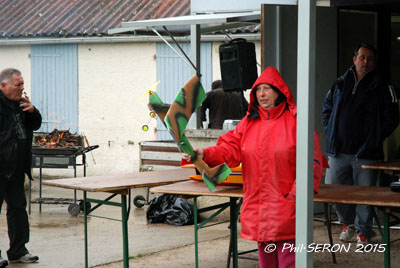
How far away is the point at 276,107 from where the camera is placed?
5516mm

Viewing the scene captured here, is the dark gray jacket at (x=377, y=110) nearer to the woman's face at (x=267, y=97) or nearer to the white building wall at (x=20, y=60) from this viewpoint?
the woman's face at (x=267, y=97)

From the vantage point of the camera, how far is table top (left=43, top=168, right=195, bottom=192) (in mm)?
6586

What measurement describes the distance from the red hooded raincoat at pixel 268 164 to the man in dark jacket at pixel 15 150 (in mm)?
2879

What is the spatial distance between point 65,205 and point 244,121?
7.23 m

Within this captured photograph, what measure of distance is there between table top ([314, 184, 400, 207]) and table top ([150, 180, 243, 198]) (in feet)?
2.14

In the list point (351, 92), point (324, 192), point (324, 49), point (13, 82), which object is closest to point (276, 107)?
point (324, 192)

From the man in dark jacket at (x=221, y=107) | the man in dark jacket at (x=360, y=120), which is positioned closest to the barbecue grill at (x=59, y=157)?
the man in dark jacket at (x=221, y=107)

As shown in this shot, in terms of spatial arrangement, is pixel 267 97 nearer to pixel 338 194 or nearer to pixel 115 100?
pixel 338 194

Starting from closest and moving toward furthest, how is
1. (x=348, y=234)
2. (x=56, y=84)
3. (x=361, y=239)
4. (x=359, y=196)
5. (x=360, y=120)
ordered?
(x=359, y=196) < (x=360, y=120) < (x=361, y=239) < (x=348, y=234) < (x=56, y=84)

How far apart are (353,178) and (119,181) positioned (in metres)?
2.49

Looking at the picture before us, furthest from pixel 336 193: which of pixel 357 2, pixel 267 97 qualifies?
pixel 357 2

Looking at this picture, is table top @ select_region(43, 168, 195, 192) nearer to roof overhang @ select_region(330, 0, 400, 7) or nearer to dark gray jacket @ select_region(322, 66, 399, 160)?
A: dark gray jacket @ select_region(322, 66, 399, 160)

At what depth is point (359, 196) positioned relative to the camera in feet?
18.7

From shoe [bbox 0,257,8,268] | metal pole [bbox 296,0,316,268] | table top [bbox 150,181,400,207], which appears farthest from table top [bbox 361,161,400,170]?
shoe [bbox 0,257,8,268]
